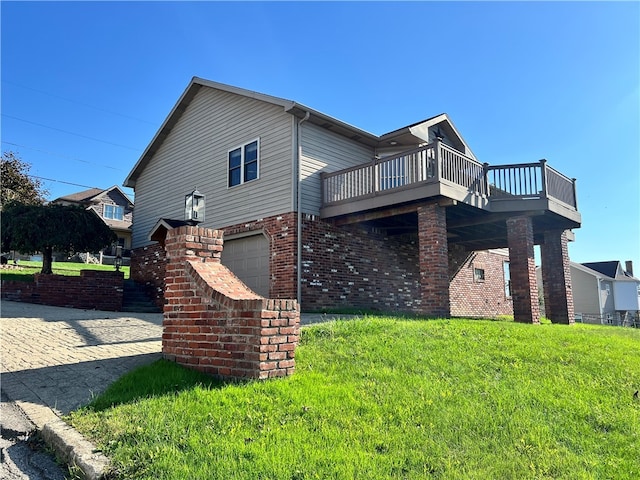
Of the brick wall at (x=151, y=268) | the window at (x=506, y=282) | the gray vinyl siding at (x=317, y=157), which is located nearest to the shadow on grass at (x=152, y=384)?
the gray vinyl siding at (x=317, y=157)

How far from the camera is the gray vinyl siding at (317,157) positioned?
1304cm

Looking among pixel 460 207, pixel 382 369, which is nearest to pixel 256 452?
pixel 382 369

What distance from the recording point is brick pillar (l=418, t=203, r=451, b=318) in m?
10.9

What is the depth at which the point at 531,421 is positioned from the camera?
4062 mm

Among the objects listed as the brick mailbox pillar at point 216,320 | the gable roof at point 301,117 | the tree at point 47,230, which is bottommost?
the brick mailbox pillar at point 216,320

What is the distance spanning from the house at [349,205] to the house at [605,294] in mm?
28100

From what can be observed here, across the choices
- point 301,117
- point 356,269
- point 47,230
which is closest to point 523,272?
point 356,269

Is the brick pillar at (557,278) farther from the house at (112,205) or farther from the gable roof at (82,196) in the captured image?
the gable roof at (82,196)

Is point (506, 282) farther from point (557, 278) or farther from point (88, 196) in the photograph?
point (88, 196)

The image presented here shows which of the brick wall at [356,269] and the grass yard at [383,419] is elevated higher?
the brick wall at [356,269]

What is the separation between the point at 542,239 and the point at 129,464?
1580 cm

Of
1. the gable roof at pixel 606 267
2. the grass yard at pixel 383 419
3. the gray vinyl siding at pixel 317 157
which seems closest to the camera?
the grass yard at pixel 383 419

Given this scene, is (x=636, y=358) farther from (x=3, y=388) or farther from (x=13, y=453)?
(x=3, y=388)

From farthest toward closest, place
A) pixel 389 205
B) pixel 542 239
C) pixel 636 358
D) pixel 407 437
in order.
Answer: pixel 542 239
pixel 389 205
pixel 636 358
pixel 407 437
